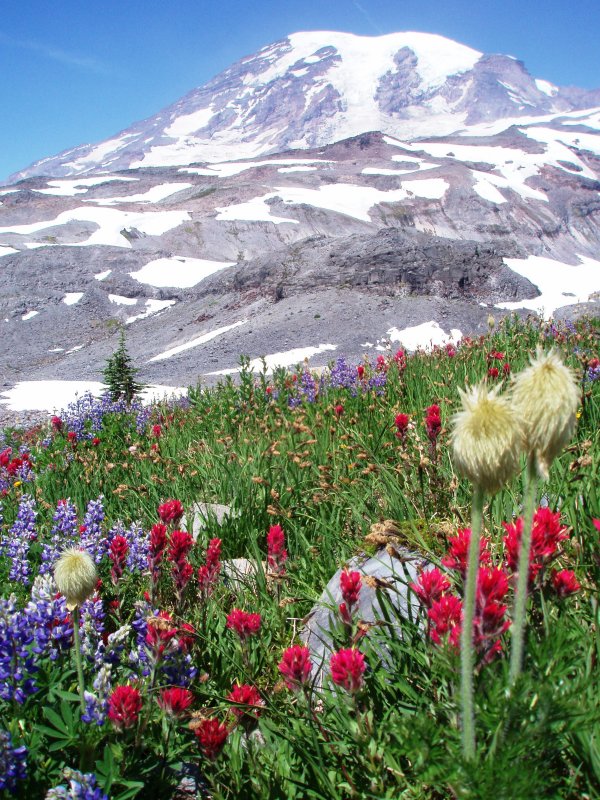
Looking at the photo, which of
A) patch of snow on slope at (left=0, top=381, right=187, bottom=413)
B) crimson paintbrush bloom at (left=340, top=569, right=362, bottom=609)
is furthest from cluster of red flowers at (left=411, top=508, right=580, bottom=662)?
patch of snow on slope at (left=0, top=381, right=187, bottom=413)

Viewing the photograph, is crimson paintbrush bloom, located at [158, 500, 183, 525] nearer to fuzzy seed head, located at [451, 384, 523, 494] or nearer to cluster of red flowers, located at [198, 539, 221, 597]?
cluster of red flowers, located at [198, 539, 221, 597]

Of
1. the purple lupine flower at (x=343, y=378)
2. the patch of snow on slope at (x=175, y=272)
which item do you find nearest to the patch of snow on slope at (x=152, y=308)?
the patch of snow on slope at (x=175, y=272)

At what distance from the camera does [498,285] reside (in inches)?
1193

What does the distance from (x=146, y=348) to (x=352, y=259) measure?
12.2 metres

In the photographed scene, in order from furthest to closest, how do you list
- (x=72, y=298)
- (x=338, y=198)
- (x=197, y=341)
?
(x=338, y=198) → (x=72, y=298) → (x=197, y=341)

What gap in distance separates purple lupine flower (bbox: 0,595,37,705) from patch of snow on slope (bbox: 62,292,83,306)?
39.2 metres

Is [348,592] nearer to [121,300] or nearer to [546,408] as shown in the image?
[546,408]

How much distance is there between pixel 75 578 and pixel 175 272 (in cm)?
4358

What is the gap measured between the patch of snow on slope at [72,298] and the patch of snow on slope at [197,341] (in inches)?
535

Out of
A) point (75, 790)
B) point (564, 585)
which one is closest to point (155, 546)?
point (75, 790)

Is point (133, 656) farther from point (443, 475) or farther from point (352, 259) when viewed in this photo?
point (352, 259)

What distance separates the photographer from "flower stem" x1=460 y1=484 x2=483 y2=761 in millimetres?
922

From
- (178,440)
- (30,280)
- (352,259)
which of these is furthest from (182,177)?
(178,440)

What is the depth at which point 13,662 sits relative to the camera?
1.59m
